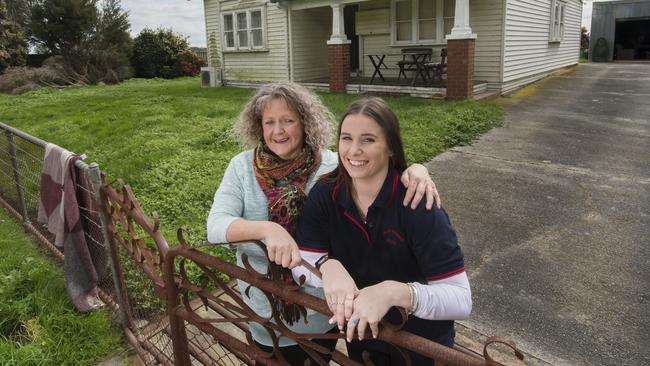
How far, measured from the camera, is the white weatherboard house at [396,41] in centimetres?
1200

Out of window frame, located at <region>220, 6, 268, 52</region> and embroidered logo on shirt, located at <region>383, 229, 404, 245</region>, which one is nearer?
embroidered logo on shirt, located at <region>383, 229, 404, 245</region>

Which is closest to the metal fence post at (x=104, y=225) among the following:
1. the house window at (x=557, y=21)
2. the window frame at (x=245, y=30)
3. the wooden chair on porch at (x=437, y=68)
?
the wooden chair on porch at (x=437, y=68)

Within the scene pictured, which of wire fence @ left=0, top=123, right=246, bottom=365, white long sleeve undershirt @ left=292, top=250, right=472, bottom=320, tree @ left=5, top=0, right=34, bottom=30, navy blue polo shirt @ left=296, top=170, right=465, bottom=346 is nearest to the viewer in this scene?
white long sleeve undershirt @ left=292, top=250, right=472, bottom=320

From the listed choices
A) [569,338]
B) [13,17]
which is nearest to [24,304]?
[569,338]

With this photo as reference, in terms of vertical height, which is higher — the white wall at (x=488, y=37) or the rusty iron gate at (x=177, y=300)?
the white wall at (x=488, y=37)

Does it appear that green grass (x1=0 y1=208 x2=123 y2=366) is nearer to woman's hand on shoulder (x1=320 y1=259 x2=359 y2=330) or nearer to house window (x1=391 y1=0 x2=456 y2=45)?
woman's hand on shoulder (x1=320 y1=259 x2=359 y2=330)

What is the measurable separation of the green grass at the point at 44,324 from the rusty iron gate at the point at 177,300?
18cm

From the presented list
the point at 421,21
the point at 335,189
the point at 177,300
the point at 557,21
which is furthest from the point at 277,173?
the point at 557,21

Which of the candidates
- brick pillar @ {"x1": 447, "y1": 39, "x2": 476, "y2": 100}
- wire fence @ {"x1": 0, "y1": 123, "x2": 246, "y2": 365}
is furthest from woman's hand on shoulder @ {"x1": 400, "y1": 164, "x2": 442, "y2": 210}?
brick pillar @ {"x1": 447, "y1": 39, "x2": 476, "y2": 100}

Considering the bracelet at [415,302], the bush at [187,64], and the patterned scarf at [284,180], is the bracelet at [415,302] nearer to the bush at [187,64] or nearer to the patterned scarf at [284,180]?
the patterned scarf at [284,180]

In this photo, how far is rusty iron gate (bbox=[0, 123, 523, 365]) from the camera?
1468 mm

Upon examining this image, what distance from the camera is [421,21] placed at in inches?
527

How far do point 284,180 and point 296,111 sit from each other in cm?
29

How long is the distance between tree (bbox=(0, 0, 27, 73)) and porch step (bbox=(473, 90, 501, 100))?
20.0 meters
